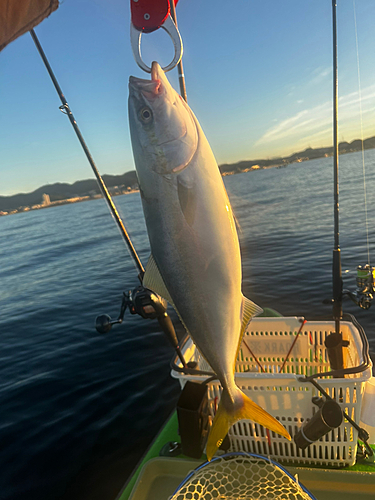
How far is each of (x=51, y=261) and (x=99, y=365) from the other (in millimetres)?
15461

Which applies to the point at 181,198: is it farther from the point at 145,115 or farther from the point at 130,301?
the point at 130,301

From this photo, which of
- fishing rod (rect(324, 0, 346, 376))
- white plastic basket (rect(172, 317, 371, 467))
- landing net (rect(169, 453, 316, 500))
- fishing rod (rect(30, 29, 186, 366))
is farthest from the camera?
fishing rod (rect(324, 0, 346, 376))

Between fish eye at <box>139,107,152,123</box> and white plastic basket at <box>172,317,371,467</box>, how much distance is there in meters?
2.17

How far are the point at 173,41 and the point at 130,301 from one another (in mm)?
2361

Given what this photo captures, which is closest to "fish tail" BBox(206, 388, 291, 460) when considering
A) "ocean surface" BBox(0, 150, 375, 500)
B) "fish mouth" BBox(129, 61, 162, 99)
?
"ocean surface" BBox(0, 150, 375, 500)

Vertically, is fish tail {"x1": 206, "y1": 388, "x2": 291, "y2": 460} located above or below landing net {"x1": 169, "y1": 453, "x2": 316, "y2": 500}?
above

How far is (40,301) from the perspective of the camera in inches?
507

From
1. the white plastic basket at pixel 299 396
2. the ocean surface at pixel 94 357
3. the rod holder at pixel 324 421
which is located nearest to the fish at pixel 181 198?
the ocean surface at pixel 94 357

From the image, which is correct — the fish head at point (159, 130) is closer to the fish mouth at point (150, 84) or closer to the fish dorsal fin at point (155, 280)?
the fish mouth at point (150, 84)

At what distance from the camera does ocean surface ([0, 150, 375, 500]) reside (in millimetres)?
4402

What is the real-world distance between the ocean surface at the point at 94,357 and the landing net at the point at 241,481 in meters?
1.80

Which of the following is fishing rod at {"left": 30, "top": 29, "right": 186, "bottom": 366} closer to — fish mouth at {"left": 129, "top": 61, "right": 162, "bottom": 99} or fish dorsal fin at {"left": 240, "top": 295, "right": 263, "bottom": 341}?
fish dorsal fin at {"left": 240, "top": 295, "right": 263, "bottom": 341}

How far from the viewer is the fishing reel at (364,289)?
3.25m

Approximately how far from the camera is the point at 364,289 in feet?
11.4
